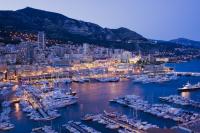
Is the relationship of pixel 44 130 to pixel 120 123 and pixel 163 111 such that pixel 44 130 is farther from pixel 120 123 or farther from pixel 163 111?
pixel 163 111

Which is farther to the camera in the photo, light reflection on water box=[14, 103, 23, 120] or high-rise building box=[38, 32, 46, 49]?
high-rise building box=[38, 32, 46, 49]

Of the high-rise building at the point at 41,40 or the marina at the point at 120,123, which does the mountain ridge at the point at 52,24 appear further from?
the marina at the point at 120,123

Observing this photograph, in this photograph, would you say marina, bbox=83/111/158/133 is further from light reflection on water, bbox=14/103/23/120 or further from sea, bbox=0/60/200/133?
light reflection on water, bbox=14/103/23/120

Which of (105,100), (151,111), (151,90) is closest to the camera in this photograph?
(151,111)

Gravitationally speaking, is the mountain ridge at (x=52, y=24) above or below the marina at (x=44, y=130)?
above

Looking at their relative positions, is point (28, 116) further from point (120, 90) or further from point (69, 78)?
point (69, 78)

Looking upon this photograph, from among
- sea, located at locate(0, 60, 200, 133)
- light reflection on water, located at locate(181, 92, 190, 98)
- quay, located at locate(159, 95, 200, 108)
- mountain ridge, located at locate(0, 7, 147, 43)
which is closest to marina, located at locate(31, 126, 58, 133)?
sea, located at locate(0, 60, 200, 133)

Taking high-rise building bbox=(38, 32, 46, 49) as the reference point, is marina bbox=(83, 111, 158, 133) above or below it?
below

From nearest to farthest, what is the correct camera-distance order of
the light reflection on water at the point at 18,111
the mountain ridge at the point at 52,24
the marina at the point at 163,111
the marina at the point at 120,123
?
1. the marina at the point at 120,123
2. the marina at the point at 163,111
3. the light reflection on water at the point at 18,111
4. the mountain ridge at the point at 52,24

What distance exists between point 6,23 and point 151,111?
5040 cm

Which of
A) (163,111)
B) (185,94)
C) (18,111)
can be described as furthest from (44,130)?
(185,94)

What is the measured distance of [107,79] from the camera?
102 ft

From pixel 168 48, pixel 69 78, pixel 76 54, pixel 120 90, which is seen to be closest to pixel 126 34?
pixel 168 48

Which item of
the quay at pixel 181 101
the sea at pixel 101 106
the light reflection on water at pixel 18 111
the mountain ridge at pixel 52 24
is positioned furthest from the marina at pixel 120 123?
the mountain ridge at pixel 52 24
